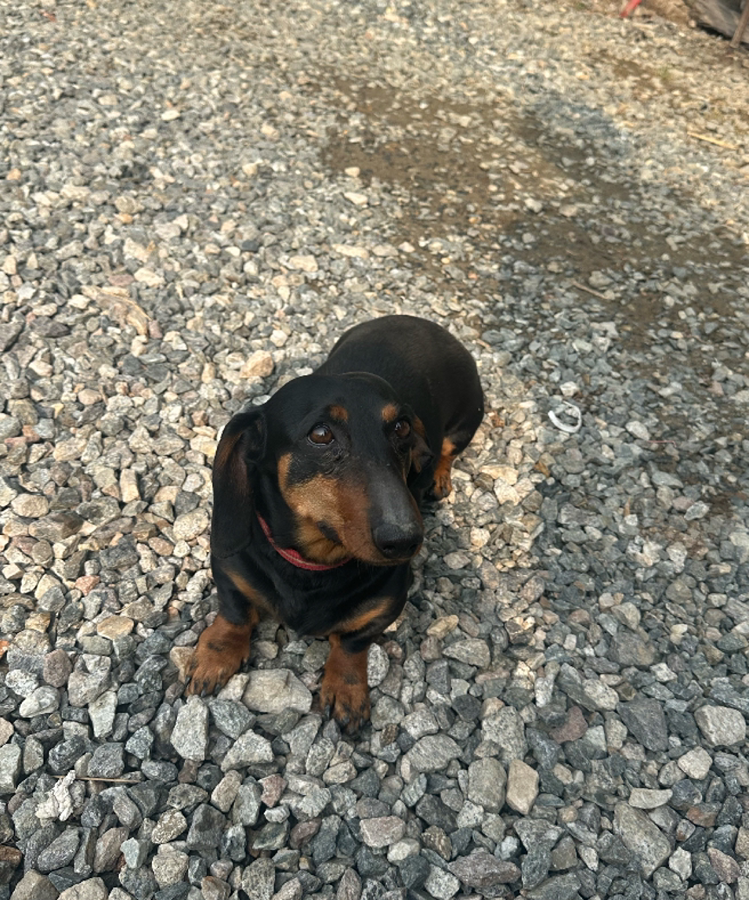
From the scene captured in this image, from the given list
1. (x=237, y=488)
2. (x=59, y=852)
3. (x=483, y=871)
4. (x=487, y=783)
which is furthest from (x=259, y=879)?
(x=237, y=488)

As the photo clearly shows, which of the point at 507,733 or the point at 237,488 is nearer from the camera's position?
the point at 237,488

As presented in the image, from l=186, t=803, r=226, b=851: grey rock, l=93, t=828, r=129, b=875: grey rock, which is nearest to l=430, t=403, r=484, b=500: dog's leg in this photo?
l=186, t=803, r=226, b=851: grey rock

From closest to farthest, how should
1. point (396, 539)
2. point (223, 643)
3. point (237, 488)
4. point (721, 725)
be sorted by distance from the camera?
point (396, 539) → point (237, 488) → point (223, 643) → point (721, 725)

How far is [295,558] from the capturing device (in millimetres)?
2912

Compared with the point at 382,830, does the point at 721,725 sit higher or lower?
higher

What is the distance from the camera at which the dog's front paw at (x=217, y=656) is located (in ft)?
10.3

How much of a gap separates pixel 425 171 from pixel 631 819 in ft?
18.7

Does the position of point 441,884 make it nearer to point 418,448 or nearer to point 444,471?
point 418,448

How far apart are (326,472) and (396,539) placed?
42 cm

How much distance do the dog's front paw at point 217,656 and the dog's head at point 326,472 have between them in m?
0.51

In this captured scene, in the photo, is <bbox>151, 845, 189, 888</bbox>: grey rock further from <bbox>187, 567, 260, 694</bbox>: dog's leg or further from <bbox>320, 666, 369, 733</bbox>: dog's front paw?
<bbox>320, 666, 369, 733</bbox>: dog's front paw

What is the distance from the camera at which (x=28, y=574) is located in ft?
11.3

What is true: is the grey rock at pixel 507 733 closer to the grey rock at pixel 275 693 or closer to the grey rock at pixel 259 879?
the grey rock at pixel 275 693

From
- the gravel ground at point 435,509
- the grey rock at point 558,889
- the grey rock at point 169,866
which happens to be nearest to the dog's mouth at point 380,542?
the gravel ground at point 435,509
